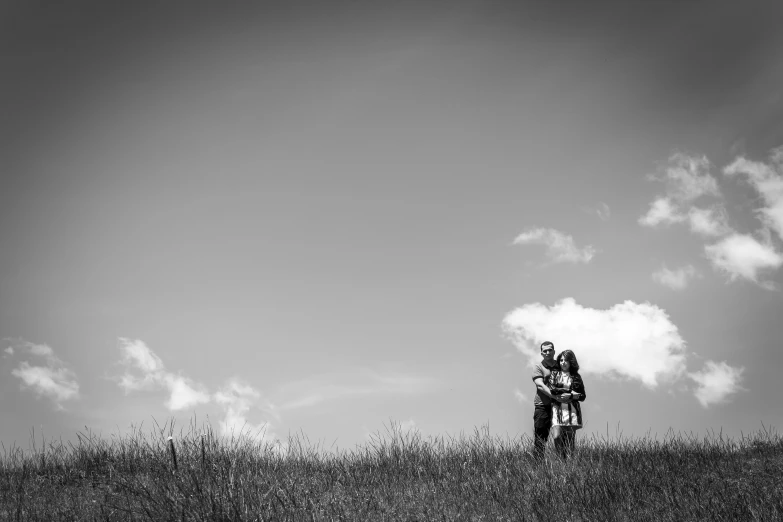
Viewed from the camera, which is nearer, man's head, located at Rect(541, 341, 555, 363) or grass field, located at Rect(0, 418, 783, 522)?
grass field, located at Rect(0, 418, 783, 522)

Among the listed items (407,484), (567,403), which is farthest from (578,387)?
(407,484)

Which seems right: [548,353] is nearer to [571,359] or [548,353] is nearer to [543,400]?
[571,359]

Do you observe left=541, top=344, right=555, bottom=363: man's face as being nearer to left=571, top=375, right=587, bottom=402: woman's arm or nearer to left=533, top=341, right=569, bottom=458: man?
left=533, top=341, right=569, bottom=458: man

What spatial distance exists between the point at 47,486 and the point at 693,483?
960 centimetres

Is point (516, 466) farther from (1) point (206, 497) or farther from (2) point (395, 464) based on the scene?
(1) point (206, 497)

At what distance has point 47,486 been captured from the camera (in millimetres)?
9391

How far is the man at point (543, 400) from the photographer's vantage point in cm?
966

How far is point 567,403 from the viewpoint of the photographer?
31.4 ft

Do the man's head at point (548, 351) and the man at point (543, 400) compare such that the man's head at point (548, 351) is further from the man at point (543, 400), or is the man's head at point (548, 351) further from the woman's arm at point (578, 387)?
the woman's arm at point (578, 387)

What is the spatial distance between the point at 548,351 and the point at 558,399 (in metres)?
0.82

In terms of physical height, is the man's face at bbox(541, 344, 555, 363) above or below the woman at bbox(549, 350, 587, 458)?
above

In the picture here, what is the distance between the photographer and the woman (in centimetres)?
956

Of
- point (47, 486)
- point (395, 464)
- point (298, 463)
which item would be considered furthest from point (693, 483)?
point (47, 486)

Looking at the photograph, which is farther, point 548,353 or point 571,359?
point 548,353
